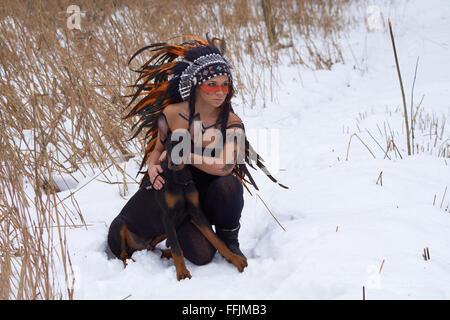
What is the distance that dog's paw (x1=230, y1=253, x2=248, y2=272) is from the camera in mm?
1515

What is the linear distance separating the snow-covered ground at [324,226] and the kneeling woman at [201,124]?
0.14m

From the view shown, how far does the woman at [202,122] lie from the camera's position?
140 centimetres

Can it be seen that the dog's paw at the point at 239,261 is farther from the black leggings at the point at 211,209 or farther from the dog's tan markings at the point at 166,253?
the dog's tan markings at the point at 166,253

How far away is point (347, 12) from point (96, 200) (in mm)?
4862

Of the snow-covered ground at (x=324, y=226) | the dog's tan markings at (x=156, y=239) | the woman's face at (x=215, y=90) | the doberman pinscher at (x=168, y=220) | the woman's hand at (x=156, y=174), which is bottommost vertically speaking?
the snow-covered ground at (x=324, y=226)

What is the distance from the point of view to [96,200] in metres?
2.21

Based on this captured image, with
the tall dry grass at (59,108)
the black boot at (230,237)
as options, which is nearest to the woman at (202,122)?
the black boot at (230,237)

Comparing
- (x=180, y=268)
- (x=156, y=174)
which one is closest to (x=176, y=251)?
(x=180, y=268)

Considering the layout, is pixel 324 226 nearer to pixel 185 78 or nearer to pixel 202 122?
pixel 202 122

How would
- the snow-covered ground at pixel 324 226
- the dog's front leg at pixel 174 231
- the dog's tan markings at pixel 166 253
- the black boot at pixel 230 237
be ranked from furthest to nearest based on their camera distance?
the dog's tan markings at pixel 166 253, the black boot at pixel 230 237, the dog's front leg at pixel 174 231, the snow-covered ground at pixel 324 226

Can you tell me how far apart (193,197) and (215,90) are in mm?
394

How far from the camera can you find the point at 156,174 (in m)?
1.46
